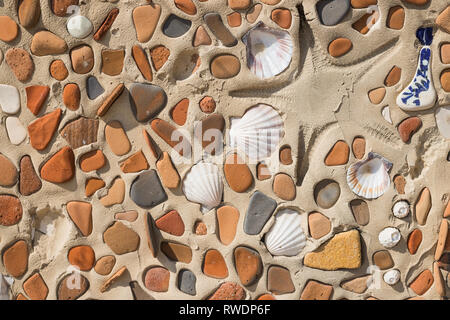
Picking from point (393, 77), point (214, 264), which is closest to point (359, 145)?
point (393, 77)

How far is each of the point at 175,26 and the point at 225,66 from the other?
19 centimetres

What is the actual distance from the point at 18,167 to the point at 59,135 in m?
0.15

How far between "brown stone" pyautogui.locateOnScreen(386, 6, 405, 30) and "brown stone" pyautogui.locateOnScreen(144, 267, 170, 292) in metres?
0.98

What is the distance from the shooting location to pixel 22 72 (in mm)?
1376

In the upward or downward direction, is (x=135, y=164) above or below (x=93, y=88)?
below

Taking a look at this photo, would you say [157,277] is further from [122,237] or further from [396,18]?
[396,18]

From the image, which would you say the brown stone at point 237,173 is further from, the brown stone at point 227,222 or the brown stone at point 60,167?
the brown stone at point 60,167

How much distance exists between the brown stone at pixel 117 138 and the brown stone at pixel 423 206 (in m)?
0.87

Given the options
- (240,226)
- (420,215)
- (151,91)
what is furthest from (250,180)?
(420,215)

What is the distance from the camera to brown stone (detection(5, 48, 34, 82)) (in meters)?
1.37

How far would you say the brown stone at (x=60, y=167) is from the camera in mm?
1380

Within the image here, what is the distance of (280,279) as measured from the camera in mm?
1393

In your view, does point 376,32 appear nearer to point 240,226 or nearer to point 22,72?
point 240,226

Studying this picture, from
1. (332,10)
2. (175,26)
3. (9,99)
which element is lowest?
(9,99)
